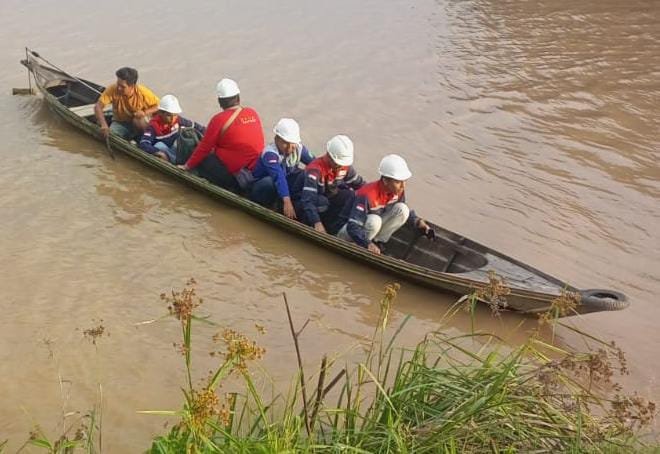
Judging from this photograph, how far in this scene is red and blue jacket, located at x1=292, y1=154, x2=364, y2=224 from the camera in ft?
21.9

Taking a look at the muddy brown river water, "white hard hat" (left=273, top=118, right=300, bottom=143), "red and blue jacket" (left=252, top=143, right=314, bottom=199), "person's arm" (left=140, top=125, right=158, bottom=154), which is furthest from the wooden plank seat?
"white hard hat" (left=273, top=118, right=300, bottom=143)

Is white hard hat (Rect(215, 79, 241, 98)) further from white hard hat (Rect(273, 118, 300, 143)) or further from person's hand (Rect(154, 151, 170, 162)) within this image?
person's hand (Rect(154, 151, 170, 162))

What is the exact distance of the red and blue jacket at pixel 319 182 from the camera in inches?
263

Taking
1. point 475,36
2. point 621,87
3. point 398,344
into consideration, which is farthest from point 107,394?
point 475,36

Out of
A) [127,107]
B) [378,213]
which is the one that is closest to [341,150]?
[378,213]

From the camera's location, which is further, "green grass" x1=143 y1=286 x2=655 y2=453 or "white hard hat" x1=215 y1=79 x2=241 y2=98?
"white hard hat" x1=215 y1=79 x2=241 y2=98

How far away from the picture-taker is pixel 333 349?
5.72 metres

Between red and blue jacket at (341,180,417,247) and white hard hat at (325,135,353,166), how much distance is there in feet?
1.09

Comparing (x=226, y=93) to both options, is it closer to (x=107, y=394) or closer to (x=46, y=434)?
(x=107, y=394)

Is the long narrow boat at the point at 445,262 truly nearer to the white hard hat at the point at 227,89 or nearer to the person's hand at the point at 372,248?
the person's hand at the point at 372,248

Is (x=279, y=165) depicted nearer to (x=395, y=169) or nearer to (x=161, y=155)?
(x=395, y=169)

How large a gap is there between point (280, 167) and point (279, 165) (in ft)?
0.07

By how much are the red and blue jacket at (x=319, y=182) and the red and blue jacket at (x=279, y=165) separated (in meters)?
0.21

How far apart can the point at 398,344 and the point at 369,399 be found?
35.3 inches
